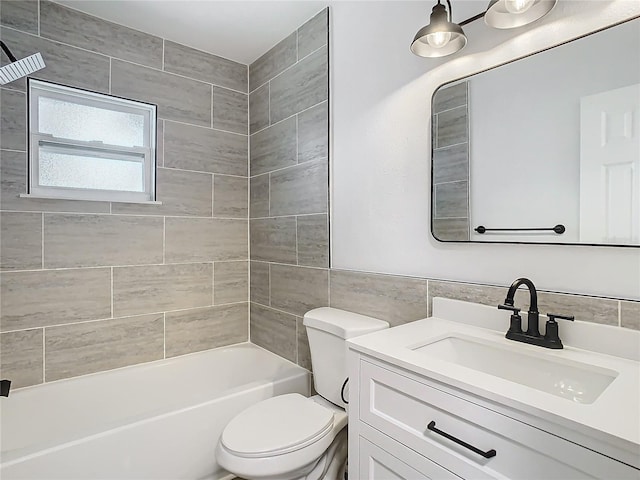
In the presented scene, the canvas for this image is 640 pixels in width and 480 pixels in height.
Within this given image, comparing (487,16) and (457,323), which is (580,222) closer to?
(457,323)

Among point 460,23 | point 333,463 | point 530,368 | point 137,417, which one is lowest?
point 333,463

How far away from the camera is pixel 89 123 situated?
90.3 inches

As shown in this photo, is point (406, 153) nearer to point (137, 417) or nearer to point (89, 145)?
point (137, 417)

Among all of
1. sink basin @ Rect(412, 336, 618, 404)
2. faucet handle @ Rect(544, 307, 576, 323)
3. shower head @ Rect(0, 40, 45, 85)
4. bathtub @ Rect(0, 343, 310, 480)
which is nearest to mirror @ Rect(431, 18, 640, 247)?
faucet handle @ Rect(544, 307, 576, 323)

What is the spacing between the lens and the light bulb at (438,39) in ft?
4.58

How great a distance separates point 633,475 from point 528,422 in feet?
0.59

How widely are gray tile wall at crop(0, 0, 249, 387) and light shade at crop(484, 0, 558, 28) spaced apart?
1974mm

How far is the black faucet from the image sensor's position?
1152 millimetres

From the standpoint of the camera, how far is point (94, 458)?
60.6 inches

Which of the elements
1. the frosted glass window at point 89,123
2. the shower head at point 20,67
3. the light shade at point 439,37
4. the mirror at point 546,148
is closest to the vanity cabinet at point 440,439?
the mirror at point 546,148

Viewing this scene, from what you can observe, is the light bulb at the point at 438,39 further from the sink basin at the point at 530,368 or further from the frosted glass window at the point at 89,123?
the frosted glass window at the point at 89,123

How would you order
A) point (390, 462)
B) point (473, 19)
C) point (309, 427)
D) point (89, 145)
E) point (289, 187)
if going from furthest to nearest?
point (289, 187), point (89, 145), point (309, 427), point (473, 19), point (390, 462)

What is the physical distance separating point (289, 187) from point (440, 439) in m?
1.79

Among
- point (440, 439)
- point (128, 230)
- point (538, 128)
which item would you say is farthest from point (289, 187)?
point (440, 439)
